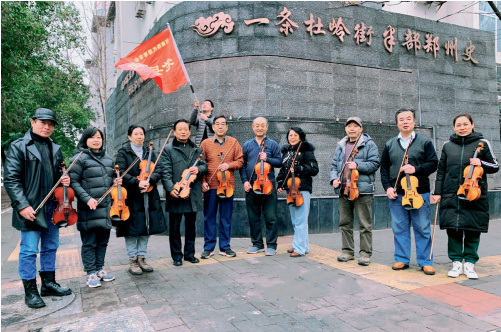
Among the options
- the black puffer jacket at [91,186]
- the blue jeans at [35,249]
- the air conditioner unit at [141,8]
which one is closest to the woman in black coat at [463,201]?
the black puffer jacket at [91,186]

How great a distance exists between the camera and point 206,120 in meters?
6.49

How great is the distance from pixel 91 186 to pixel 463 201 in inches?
185

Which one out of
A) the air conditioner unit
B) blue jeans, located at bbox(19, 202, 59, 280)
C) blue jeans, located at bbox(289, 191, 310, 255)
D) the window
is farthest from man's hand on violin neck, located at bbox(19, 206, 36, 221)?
the window

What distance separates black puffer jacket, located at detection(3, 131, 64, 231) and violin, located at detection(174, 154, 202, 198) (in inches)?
69.4

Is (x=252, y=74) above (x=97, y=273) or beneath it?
above

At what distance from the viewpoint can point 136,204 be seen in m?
5.17

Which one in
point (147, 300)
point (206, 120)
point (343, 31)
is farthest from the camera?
point (343, 31)

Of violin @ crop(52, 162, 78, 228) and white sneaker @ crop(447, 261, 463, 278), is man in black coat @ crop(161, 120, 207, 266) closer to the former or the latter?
violin @ crop(52, 162, 78, 228)

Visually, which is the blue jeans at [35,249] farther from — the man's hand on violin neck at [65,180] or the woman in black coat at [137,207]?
the woman in black coat at [137,207]

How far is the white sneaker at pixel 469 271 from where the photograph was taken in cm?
465

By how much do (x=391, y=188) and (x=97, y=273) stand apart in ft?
13.4

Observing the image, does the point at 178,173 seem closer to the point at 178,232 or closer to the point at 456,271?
the point at 178,232

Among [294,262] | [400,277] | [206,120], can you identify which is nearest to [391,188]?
[400,277]

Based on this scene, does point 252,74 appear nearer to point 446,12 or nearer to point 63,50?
point 446,12
